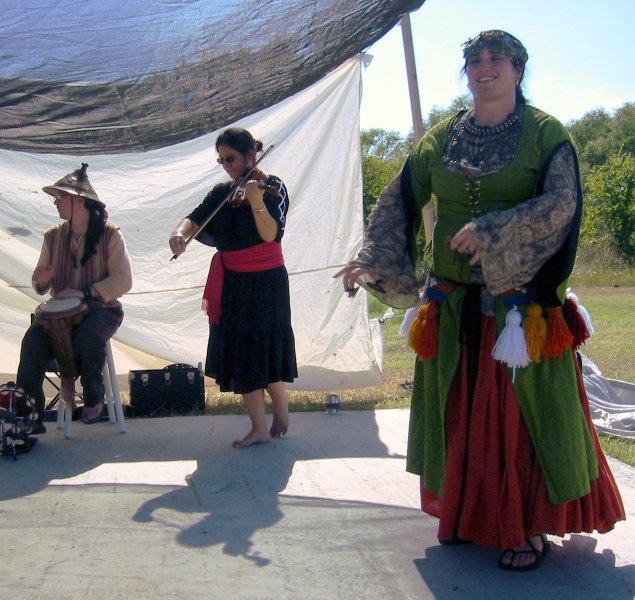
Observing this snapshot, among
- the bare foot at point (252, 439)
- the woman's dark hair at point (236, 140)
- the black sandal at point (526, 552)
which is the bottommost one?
the black sandal at point (526, 552)

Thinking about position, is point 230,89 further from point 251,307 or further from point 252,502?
point 252,502

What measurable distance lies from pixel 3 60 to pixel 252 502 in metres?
3.06

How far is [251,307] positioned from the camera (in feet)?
15.9

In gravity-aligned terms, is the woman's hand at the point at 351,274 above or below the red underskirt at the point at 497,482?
above

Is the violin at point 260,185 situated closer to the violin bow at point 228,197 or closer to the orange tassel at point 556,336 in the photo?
the violin bow at point 228,197

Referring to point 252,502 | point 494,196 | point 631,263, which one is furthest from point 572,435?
point 631,263

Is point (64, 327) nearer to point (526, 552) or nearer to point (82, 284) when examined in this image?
point (82, 284)

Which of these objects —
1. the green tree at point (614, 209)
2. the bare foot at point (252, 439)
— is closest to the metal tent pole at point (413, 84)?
the bare foot at point (252, 439)

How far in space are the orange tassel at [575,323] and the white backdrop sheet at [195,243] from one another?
307 centimetres

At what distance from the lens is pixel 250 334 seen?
4852 millimetres

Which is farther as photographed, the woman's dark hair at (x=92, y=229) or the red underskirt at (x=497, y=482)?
the woman's dark hair at (x=92, y=229)

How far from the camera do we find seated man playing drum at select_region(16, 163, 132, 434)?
16.1ft

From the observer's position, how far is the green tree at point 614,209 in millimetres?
23281

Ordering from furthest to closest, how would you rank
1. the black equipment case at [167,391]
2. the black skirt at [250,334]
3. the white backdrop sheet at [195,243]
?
1. the white backdrop sheet at [195,243]
2. the black equipment case at [167,391]
3. the black skirt at [250,334]
